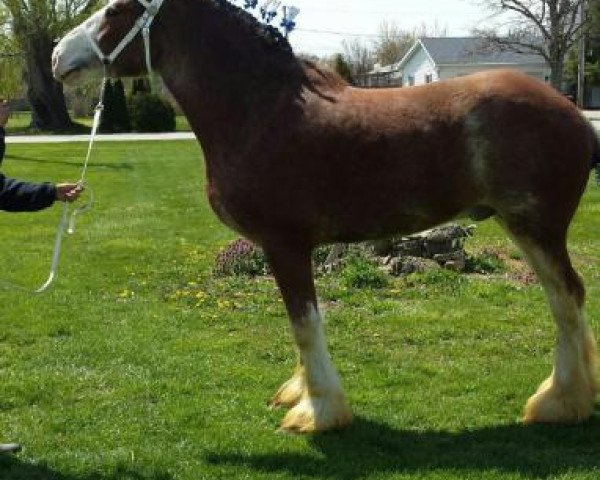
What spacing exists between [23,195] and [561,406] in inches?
129

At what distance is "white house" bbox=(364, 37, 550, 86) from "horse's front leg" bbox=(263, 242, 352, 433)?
44217mm

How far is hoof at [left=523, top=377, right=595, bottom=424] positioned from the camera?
4762 millimetres

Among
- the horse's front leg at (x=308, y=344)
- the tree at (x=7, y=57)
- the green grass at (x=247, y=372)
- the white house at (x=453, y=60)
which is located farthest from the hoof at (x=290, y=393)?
the white house at (x=453, y=60)

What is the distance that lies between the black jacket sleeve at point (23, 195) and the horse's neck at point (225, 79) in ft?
3.11

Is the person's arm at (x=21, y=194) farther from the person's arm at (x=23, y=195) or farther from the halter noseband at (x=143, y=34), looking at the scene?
the halter noseband at (x=143, y=34)

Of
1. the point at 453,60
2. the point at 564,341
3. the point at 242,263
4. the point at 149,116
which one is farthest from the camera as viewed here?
the point at 453,60

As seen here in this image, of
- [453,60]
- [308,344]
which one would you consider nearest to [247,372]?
[308,344]

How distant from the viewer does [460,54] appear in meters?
52.6

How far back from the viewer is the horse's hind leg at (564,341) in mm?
4598

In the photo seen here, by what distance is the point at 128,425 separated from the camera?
4930 mm

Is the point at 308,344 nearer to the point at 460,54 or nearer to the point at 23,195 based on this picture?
the point at 23,195

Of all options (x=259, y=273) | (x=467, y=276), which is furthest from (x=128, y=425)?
(x=467, y=276)

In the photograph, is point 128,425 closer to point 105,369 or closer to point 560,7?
point 105,369

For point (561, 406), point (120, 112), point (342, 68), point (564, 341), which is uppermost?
point (342, 68)
